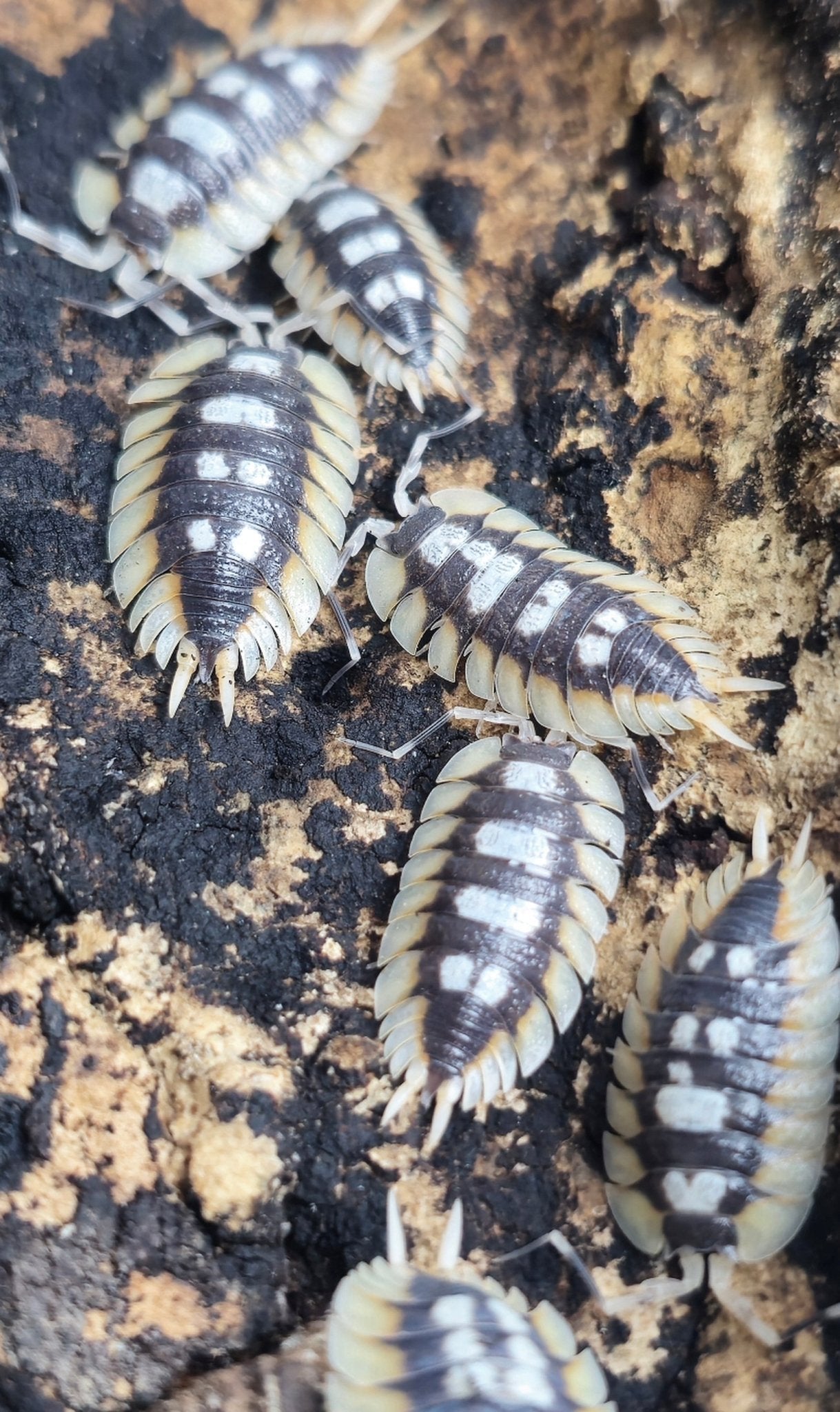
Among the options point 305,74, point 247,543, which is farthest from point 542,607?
point 305,74

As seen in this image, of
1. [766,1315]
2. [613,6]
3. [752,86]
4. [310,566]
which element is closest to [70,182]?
[310,566]

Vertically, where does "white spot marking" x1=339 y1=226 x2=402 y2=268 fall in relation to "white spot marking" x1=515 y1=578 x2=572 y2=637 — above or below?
above

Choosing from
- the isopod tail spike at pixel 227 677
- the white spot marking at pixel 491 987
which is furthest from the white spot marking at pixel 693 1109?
the isopod tail spike at pixel 227 677

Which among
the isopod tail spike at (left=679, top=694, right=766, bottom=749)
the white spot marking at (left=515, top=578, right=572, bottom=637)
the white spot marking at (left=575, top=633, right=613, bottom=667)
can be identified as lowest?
the isopod tail spike at (left=679, top=694, right=766, bottom=749)

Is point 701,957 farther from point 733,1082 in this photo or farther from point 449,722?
point 449,722

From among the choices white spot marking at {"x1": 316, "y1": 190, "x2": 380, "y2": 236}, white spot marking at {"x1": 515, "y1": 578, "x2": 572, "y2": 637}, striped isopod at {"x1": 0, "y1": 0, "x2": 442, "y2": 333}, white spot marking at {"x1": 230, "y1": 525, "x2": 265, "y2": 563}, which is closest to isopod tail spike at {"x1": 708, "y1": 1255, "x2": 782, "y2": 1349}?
white spot marking at {"x1": 515, "y1": 578, "x2": 572, "y2": 637}

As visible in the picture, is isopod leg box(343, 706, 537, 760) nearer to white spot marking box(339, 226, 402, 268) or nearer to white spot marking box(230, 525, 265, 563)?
white spot marking box(230, 525, 265, 563)

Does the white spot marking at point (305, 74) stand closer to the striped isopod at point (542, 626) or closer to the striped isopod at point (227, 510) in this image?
the striped isopod at point (227, 510)

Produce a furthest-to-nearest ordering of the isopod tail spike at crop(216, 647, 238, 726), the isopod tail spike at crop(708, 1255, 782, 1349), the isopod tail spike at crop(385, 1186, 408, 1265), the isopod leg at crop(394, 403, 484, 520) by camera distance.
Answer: the isopod leg at crop(394, 403, 484, 520), the isopod tail spike at crop(216, 647, 238, 726), the isopod tail spike at crop(708, 1255, 782, 1349), the isopod tail spike at crop(385, 1186, 408, 1265)
